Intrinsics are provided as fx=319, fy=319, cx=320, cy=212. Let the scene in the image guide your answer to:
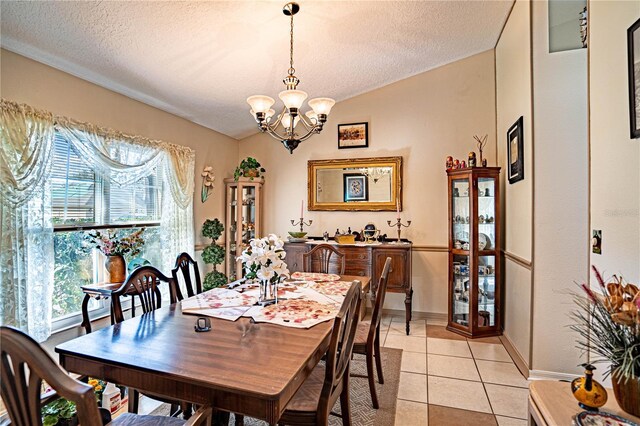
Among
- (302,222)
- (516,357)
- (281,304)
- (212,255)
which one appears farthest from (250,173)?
(516,357)

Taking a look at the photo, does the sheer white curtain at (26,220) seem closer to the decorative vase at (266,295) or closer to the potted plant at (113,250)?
the potted plant at (113,250)

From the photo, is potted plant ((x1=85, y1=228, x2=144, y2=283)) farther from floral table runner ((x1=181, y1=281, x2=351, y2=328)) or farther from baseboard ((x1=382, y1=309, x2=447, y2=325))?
baseboard ((x1=382, y1=309, x2=447, y2=325))

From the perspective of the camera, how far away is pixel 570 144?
2453mm

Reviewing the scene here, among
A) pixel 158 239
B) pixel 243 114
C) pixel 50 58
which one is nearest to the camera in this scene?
pixel 50 58

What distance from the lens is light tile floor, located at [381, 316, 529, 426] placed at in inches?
84.0

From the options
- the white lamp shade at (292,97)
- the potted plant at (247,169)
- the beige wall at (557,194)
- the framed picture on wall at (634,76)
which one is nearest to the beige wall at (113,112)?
the potted plant at (247,169)

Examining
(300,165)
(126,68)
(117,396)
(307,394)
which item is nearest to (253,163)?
(300,165)

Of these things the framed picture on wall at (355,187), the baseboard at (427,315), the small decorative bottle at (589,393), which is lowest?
the baseboard at (427,315)

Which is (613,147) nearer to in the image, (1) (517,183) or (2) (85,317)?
(1) (517,183)

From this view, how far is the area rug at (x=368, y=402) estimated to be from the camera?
6.84ft

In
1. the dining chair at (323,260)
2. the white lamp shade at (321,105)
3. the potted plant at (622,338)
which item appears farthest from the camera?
the dining chair at (323,260)

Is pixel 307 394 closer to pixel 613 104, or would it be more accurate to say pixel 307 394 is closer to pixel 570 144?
pixel 613 104

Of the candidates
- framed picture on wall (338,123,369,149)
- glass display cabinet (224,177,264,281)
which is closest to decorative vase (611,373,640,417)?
framed picture on wall (338,123,369,149)

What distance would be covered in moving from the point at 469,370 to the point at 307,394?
1.87m
